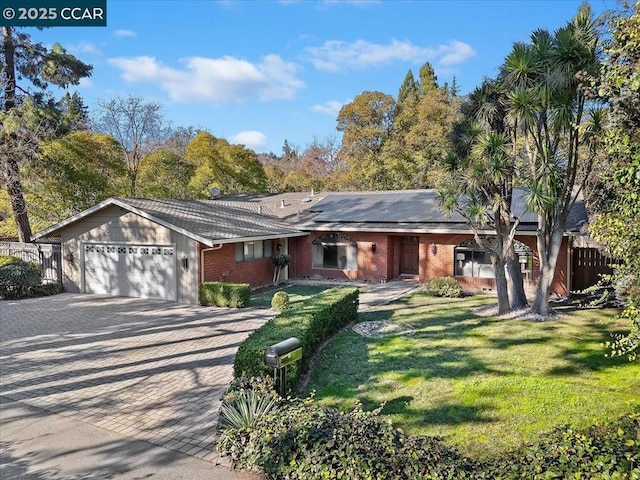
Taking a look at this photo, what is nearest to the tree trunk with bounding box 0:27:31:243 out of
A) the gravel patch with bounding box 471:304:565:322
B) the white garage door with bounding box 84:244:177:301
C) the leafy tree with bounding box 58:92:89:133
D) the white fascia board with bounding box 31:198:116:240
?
the leafy tree with bounding box 58:92:89:133

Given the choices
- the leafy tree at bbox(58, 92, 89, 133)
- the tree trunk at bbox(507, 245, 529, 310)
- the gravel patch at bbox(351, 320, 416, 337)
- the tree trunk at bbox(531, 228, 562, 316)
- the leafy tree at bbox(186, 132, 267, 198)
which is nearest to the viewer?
the gravel patch at bbox(351, 320, 416, 337)

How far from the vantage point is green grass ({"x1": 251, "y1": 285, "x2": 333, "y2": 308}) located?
1550 centimetres

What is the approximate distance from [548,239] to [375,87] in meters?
26.9

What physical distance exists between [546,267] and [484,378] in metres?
6.29

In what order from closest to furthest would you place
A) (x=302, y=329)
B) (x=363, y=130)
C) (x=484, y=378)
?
(x=484, y=378) → (x=302, y=329) → (x=363, y=130)

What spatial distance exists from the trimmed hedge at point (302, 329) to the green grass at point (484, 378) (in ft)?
1.55

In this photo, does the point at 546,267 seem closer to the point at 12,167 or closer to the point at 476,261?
the point at 476,261

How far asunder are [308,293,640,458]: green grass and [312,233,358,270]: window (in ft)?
27.5

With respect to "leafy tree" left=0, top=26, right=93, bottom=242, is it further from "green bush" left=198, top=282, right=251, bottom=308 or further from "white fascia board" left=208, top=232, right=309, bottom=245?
"green bush" left=198, top=282, right=251, bottom=308

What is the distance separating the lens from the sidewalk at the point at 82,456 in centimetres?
502

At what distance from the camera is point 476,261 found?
1784 cm

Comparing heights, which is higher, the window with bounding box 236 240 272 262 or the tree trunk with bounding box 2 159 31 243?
the tree trunk with bounding box 2 159 31 243

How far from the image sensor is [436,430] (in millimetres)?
6172

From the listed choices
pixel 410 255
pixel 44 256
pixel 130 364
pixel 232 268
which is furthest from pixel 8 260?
pixel 410 255
